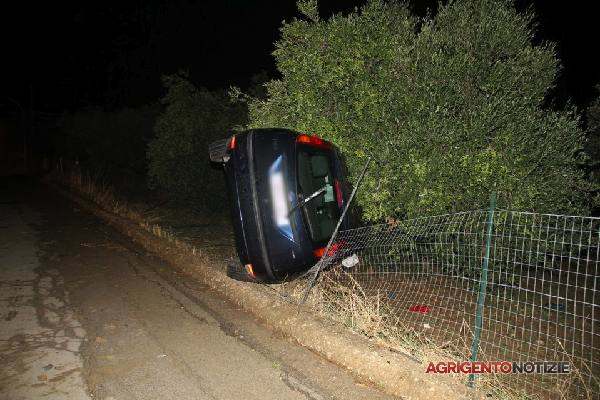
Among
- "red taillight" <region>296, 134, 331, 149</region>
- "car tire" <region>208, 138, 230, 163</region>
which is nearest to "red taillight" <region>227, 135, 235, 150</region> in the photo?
"car tire" <region>208, 138, 230, 163</region>

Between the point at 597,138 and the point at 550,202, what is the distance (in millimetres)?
4266

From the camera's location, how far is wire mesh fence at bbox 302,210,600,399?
392 centimetres

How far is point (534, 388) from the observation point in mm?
3828

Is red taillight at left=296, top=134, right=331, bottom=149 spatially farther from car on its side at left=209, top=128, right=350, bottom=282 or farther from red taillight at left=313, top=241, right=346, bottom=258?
red taillight at left=313, top=241, right=346, bottom=258

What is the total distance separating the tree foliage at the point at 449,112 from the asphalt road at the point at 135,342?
2112 mm

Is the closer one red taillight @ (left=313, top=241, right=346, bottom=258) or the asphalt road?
the asphalt road

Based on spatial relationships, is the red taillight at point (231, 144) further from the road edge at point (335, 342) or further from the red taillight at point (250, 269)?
the road edge at point (335, 342)

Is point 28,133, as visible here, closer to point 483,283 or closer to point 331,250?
point 331,250

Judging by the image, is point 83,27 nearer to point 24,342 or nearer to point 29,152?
point 29,152

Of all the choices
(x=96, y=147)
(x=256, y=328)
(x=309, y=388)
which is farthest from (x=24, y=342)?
(x=96, y=147)

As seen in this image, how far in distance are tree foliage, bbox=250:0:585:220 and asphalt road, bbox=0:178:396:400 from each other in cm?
211

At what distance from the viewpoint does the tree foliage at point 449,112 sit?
4730 millimetres

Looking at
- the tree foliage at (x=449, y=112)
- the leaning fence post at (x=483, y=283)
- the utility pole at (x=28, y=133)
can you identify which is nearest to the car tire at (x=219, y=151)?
the tree foliage at (x=449, y=112)

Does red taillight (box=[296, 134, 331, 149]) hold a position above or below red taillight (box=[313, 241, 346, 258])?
above
